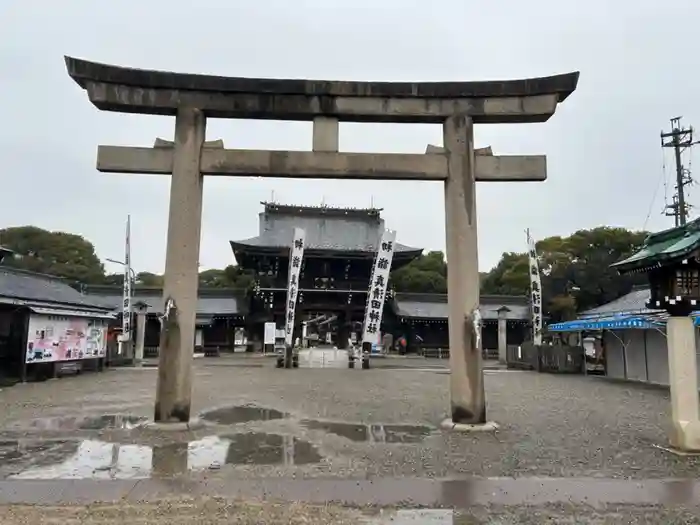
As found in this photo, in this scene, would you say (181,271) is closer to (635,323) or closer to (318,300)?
(635,323)

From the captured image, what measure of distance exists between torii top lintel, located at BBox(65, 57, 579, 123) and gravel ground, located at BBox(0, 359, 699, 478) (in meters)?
5.49

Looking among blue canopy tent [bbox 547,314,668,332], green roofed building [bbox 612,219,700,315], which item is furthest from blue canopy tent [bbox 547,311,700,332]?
green roofed building [bbox 612,219,700,315]

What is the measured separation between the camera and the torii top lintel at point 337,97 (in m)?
9.09

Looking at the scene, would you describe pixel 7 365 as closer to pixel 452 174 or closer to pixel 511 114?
pixel 452 174

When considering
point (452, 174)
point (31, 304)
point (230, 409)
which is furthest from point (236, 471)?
point (31, 304)

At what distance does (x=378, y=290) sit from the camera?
2478 centimetres

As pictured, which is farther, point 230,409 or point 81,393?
point 81,393

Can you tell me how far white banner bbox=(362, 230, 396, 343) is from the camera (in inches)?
968

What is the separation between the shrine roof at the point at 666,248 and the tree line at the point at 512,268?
70.8 feet

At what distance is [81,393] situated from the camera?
46.8ft

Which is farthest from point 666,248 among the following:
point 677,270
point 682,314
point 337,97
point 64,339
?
point 64,339

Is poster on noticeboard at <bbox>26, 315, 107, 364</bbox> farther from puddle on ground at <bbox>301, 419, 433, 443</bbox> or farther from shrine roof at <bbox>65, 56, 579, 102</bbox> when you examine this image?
puddle on ground at <bbox>301, 419, 433, 443</bbox>

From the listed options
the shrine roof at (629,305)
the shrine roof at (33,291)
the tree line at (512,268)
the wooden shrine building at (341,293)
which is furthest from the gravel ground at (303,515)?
the wooden shrine building at (341,293)

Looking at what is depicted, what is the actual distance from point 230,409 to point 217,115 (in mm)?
6068
